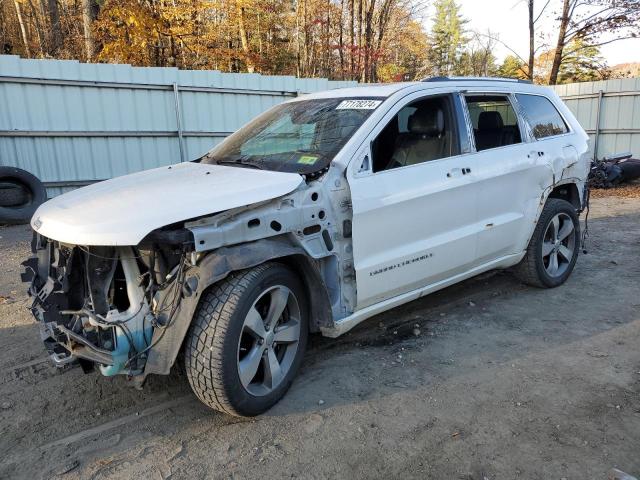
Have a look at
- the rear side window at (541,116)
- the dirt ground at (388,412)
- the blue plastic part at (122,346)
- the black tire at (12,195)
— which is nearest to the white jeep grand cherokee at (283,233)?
the blue plastic part at (122,346)

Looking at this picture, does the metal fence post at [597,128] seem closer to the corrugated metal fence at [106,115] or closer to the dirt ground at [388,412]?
the corrugated metal fence at [106,115]

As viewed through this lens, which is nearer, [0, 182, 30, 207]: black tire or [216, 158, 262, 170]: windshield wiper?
[216, 158, 262, 170]: windshield wiper

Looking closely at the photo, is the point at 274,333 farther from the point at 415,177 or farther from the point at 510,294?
the point at 510,294

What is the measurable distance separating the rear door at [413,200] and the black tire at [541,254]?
1012 mm

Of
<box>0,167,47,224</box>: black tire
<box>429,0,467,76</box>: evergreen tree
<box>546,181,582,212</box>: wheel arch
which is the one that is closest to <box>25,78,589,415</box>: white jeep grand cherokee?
<box>546,181,582,212</box>: wheel arch

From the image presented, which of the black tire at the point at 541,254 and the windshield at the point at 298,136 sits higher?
the windshield at the point at 298,136

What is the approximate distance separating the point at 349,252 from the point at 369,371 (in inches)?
34.1

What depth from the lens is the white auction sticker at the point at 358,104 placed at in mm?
3686

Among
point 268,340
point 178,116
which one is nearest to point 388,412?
point 268,340

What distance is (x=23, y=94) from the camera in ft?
30.5

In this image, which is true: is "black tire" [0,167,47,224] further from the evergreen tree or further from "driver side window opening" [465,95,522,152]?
the evergreen tree

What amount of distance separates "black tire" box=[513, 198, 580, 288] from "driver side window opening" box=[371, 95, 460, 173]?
4.73 feet

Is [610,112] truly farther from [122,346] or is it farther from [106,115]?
[122,346]

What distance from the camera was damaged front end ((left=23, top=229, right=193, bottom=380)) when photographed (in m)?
2.72
